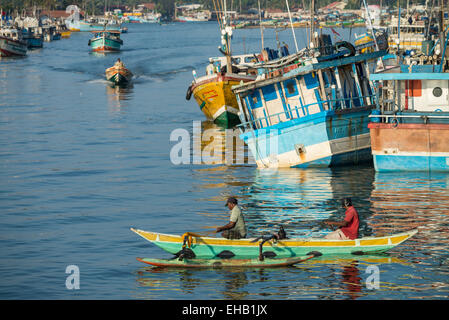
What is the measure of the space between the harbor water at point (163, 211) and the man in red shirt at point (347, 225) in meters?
0.64

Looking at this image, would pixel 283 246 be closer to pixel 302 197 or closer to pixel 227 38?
pixel 302 197

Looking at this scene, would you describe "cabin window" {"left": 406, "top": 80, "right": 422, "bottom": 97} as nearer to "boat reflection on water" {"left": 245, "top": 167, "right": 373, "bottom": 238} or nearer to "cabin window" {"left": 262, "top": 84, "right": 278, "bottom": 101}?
"boat reflection on water" {"left": 245, "top": 167, "right": 373, "bottom": 238}

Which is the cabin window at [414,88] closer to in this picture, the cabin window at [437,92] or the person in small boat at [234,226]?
the cabin window at [437,92]

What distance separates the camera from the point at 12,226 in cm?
2788

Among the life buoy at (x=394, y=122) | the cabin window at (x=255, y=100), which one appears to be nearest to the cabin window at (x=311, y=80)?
the cabin window at (x=255, y=100)

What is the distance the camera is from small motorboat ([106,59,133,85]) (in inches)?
3041

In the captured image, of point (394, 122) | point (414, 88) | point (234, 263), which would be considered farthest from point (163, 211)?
point (414, 88)

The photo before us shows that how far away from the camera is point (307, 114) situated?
35500mm

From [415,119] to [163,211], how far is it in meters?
11.4

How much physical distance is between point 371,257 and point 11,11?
626 ft

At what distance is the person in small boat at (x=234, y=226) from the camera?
21969mm

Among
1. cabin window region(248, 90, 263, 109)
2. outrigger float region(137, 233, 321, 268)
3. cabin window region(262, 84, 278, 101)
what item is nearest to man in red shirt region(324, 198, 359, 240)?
outrigger float region(137, 233, 321, 268)

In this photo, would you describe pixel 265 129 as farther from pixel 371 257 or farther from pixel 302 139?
pixel 371 257

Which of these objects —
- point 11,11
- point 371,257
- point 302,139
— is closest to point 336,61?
point 302,139
